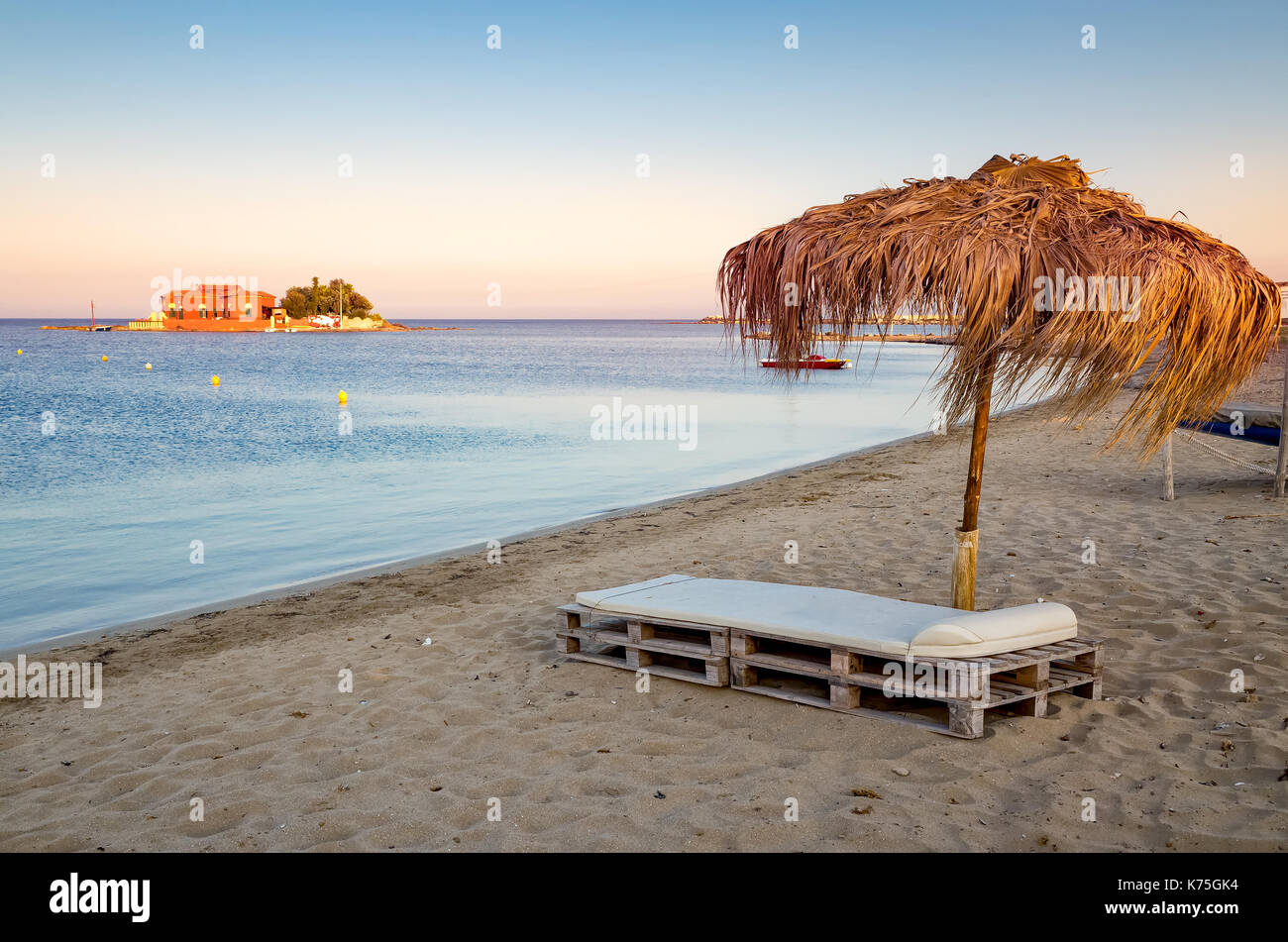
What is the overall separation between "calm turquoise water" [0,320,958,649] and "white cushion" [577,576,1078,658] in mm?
5859

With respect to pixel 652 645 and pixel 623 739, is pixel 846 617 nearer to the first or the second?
pixel 652 645

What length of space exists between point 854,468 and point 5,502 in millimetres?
15379

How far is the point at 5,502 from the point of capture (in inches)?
620

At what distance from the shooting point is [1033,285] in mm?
4703

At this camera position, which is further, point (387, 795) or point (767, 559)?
point (767, 559)

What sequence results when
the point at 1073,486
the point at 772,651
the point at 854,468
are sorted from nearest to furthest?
the point at 772,651, the point at 1073,486, the point at 854,468

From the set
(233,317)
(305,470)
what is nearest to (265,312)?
(233,317)

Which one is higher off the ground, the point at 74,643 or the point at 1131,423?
the point at 1131,423

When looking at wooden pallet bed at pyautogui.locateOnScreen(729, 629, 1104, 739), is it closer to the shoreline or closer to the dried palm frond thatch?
the dried palm frond thatch

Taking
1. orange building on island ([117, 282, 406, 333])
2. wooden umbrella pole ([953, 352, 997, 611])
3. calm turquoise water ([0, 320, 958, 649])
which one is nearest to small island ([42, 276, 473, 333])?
orange building on island ([117, 282, 406, 333])

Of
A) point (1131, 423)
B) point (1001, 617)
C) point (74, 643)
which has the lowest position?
point (74, 643)

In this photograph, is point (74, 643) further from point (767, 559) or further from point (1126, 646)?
point (1126, 646)

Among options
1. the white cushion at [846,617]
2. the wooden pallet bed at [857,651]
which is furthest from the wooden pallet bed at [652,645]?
the white cushion at [846,617]
